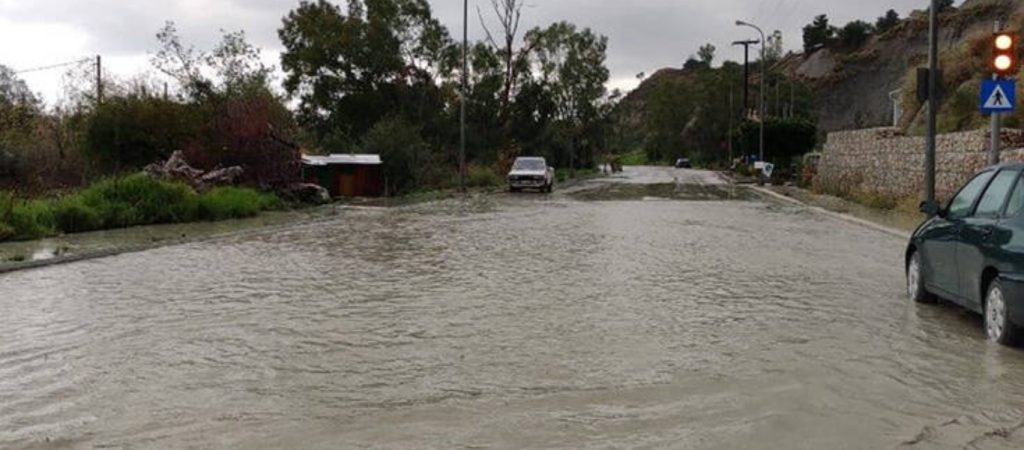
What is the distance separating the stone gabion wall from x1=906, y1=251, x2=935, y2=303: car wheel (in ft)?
36.3

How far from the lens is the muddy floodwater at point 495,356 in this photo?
570 cm

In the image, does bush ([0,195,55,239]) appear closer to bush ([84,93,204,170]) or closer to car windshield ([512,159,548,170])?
→ bush ([84,93,204,170])

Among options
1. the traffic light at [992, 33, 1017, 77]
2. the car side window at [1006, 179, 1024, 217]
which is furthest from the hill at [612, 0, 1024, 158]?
the car side window at [1006, 179, 1024, 217]

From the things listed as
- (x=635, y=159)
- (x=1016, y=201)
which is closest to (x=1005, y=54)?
(x=1016, y=201)

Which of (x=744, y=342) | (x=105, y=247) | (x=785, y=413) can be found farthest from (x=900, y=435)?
(x=105, y=247)

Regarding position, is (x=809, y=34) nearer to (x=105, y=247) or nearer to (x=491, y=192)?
(x=491, y=192)

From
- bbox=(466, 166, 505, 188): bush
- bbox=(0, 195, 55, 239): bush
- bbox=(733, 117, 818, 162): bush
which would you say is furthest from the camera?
bbox=(733, 117, 818, 162): bush

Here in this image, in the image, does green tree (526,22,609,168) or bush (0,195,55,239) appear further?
green tree (526,22,609,168)

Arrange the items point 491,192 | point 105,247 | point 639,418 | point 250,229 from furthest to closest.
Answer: point 491,192, point 250,229, point 105,247, point 639,418

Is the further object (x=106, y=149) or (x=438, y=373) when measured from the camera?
(x=106, y=149)

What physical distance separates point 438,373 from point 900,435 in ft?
10.7

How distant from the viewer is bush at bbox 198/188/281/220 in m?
23.6

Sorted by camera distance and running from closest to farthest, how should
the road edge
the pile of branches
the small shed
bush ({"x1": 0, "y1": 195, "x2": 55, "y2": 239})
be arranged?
bush ({"x1": 0, "y1": 195, "x2": 55, "y2": 239}) < the road edge < the pile of branches < the small shed

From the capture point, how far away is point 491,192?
43.2m
